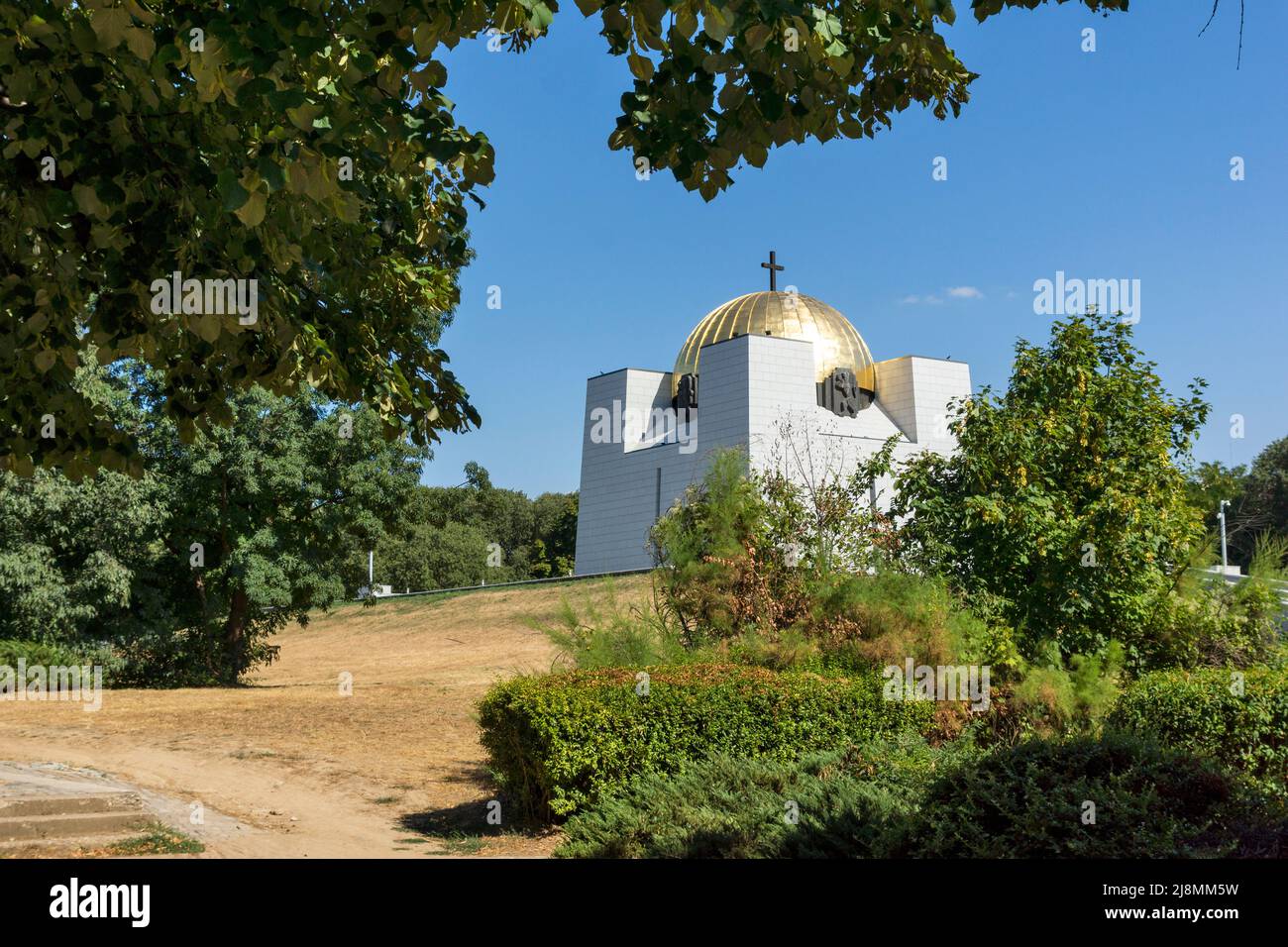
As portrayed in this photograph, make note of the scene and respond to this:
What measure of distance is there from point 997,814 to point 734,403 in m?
A: 40.6

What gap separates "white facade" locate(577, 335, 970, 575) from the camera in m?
46.0

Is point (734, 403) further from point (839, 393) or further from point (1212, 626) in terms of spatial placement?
point (1212, 626)

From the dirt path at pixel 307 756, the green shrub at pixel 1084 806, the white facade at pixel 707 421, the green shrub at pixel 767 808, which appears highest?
the white facade at pixel 707 421

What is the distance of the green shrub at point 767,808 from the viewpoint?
7023 millimetres

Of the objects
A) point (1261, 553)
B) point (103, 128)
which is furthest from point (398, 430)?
point (1261, 553)

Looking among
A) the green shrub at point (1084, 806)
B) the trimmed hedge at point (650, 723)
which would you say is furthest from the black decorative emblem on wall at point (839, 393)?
the green shrub at point (1084, 806)

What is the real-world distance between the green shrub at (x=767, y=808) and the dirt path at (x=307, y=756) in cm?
103

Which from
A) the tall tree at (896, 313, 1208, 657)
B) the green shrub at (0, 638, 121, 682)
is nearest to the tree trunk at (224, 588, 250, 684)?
the green shrub at (0, 638, 121, 682)

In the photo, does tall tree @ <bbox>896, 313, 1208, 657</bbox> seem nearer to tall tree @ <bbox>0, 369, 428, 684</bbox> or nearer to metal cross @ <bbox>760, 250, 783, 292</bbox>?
tall tree @ <bbox>0, 369, 428, 684</bbox>

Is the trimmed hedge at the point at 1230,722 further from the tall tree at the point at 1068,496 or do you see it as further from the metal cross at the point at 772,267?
the metal cross at the point at 772,267

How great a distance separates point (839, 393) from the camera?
48.2 m

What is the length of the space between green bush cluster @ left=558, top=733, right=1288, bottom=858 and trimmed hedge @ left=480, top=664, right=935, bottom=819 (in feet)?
3.61

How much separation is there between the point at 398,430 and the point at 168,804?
17.2 feet

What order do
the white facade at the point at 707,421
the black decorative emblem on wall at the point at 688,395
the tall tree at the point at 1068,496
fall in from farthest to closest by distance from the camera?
the black decorative emblem on wall at the point at 688,395 → the white facade at the point at 707,421 → the tall tree at the point at 1068,496
